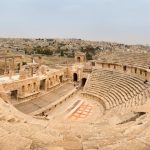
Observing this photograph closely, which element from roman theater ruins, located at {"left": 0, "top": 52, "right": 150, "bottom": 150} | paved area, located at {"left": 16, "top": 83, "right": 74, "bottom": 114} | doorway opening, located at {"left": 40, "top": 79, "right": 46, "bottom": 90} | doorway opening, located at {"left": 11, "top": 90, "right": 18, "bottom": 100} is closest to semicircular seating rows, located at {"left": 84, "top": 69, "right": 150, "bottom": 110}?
roman theater ruins, located at {"left": 0, "top": 52, "right": 150, "bottom": 150}

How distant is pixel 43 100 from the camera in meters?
22.5

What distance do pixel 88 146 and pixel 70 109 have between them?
15773 millimetres

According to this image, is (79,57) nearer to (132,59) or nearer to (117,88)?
(132,59)

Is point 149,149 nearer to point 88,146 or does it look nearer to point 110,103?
point 88,146

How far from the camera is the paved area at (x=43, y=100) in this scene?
19.9m

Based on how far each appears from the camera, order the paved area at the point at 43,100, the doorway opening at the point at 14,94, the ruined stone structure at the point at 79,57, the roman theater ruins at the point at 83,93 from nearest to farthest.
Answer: the roman theater ruins at the point at 83,93 < the paved area at the point at 43,100 < the doorway opening at the point at 14,94 < the ruined stone structure at the point at 79,57

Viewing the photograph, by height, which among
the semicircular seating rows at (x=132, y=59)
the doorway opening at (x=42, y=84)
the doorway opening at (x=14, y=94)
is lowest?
the doorway opening at (x=14, y=94)

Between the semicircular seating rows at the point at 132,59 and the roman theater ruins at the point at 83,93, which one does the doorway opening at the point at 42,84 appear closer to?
the roman theater ruins at the point at 83,93

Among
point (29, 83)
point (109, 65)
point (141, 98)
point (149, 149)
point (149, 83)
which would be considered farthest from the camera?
point (109, 65)

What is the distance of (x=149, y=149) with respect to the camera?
18.4 ft

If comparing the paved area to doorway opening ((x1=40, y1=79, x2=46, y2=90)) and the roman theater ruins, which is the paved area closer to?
the roman theater ruins

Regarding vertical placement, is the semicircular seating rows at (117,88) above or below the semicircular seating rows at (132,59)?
below

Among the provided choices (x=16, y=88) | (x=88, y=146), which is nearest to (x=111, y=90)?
(x=16, y=88)

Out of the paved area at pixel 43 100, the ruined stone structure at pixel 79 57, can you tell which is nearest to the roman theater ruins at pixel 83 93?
the paved area at pixel 43 100
